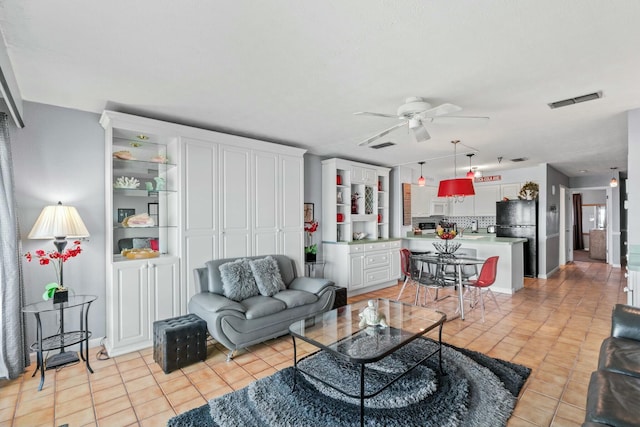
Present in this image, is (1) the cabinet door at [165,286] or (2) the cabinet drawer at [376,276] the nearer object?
(1) the cabinet door at [165,286]

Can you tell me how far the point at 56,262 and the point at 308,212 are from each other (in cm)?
334

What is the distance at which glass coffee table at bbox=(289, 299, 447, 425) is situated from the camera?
2.15 m

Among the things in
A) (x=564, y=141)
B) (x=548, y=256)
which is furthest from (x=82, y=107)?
(x=548, y=256)

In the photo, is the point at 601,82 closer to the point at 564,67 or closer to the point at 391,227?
the point at 564,67

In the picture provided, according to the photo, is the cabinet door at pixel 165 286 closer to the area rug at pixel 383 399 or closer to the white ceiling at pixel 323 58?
the area rug at pixel 383 399

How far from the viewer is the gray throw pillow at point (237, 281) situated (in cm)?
339

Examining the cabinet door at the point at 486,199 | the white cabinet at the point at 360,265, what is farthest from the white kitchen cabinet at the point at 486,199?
the white cabinet at the point at 360,265

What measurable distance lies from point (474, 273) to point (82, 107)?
223 inches

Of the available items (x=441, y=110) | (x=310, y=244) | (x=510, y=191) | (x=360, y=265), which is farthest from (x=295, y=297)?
(x=510, y=191)

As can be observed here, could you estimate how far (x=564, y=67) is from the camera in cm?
230

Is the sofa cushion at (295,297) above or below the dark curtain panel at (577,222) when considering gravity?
below

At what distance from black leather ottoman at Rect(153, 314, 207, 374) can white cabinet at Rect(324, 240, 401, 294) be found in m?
Result: 2.78

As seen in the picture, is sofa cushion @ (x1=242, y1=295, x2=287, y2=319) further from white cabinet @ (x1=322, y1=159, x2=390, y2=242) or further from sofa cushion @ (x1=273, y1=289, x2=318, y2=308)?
white cabinet @ (x1=322, y1=159, x2=390, y2=242)

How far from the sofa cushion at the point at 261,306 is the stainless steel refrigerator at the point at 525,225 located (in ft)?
19.7
